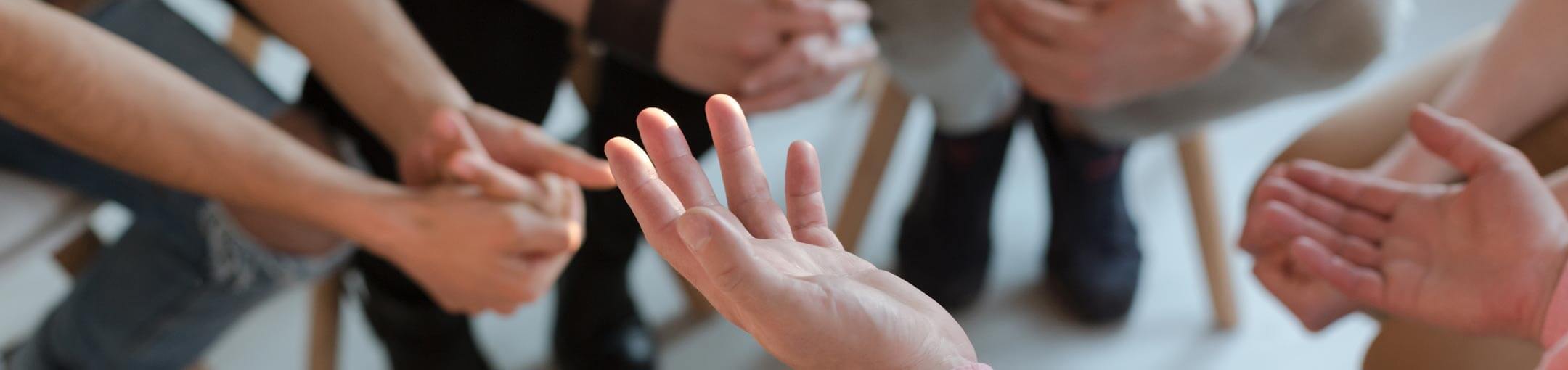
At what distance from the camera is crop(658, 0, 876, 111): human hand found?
622mm

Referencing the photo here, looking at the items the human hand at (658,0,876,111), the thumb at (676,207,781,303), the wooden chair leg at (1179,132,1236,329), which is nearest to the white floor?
the wooden chair leg at (1179,132,1236,329)

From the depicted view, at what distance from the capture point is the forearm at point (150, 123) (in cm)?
48

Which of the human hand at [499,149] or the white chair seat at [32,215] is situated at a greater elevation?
the human hand at [499,149]

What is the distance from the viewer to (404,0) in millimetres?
653

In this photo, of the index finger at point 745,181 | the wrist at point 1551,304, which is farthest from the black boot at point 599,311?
the wrist at point 1551,304

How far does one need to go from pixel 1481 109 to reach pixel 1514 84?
2 cm

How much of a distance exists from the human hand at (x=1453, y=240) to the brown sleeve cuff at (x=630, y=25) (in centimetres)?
37

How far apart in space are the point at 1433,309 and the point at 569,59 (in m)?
0.52

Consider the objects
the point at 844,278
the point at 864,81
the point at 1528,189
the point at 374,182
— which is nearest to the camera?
the point at 844,278

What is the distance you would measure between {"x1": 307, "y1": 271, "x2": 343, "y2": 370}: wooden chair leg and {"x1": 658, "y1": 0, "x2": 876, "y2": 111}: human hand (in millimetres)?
292

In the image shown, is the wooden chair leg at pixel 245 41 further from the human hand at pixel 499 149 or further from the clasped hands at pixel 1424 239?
the clasped hands at pixel 1424 239

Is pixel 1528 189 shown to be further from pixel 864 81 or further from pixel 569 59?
pixel 864 81

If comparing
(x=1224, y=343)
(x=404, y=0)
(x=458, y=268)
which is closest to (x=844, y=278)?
(x=458, y=268)

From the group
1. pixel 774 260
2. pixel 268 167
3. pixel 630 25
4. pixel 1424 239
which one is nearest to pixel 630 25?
pixel 630 25
